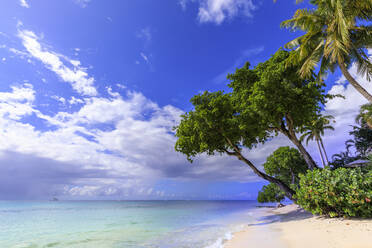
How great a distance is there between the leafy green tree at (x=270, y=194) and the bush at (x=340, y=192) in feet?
95.5

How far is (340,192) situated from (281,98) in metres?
6.16

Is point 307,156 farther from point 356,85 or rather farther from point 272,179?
point 356,85

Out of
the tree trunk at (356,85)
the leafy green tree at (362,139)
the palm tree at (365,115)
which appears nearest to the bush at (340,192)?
the tree trunk at (356,85)

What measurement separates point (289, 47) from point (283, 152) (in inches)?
846

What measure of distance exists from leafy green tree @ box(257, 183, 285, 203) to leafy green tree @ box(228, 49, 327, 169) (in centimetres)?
2618

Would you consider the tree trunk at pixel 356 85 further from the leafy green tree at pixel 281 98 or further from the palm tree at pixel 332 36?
the leafy green tree at pixel 281 98

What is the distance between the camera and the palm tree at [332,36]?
1099 centimetres

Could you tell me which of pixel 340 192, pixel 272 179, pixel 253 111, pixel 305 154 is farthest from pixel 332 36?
pixel 272 179

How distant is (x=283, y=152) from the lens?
31172mm

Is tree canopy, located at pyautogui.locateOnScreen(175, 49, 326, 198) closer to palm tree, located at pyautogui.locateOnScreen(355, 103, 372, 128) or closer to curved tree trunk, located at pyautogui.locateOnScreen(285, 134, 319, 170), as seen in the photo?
curved tree trunk, located at pyautogui.locateOnScreen(285, 134, 319, 170)

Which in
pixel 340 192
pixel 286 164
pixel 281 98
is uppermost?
pixel 281 98

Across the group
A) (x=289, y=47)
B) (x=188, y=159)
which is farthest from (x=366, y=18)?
(x=188, y=159)

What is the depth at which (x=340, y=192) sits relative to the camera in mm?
8297

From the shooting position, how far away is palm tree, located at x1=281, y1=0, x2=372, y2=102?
1099cm
